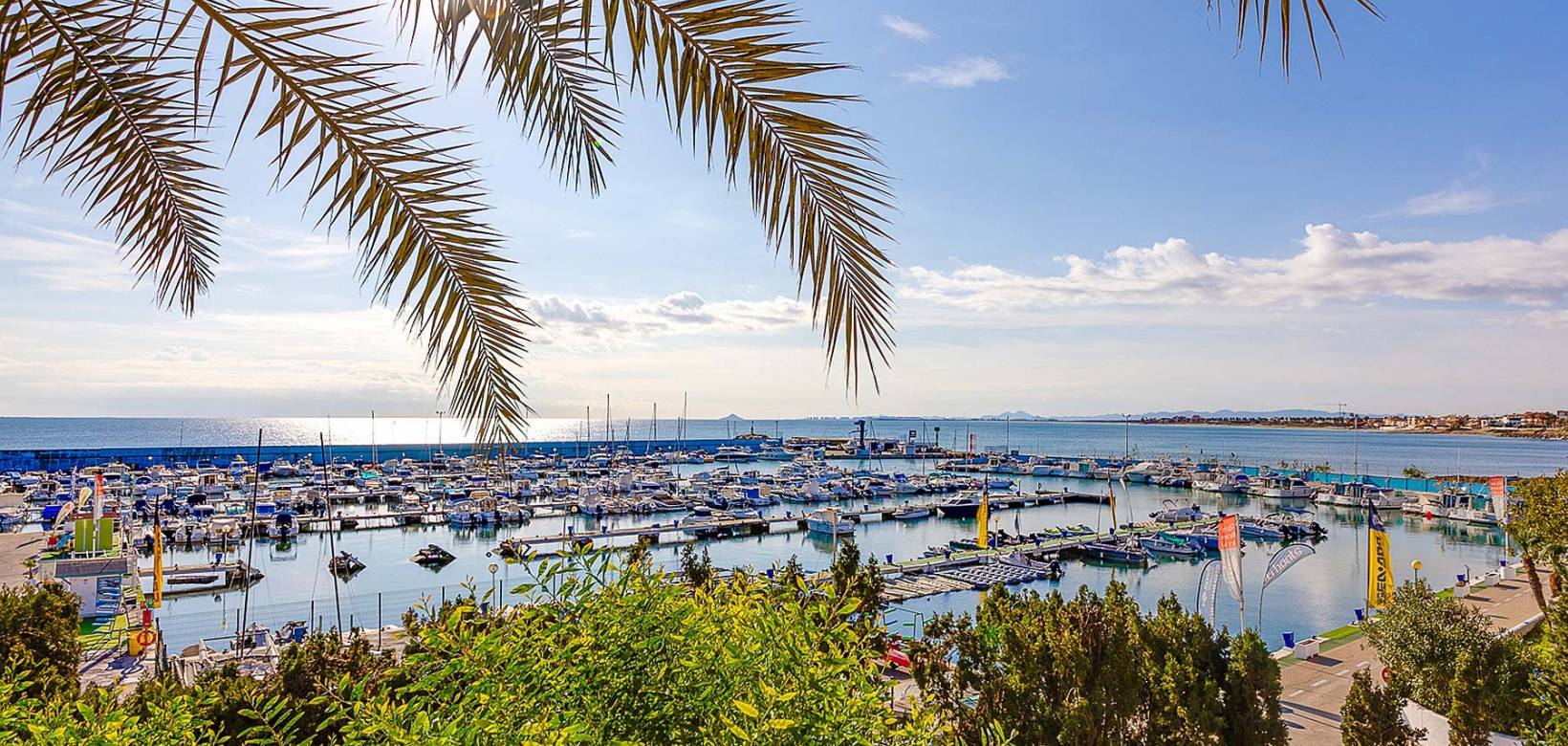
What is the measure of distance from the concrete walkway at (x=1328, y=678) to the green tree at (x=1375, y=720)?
1008mm

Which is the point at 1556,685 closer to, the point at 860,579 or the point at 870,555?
the point at 860,579

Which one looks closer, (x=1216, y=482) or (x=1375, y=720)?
(x=1375, y=720)

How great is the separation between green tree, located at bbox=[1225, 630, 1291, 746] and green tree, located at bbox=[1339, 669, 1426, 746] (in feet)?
3.19

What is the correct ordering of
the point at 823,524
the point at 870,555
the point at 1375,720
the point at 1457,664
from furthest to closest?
1. the point at 823,524
2. the point at 870,555
3. the point at 1457,664
4. the point at 1375,720

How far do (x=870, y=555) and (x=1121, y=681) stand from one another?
17.9 m

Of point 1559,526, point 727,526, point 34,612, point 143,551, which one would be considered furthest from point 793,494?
point 34,612

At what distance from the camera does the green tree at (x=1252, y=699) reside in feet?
31.8

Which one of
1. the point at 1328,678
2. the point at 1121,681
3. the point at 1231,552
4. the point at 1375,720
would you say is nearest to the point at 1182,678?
the point at 1121,681

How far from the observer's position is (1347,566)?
3278 centimetres

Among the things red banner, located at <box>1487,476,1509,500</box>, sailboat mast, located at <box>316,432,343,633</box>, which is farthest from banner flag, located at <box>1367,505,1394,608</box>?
sailboat mast, located at <box>316,432,343,633</box>

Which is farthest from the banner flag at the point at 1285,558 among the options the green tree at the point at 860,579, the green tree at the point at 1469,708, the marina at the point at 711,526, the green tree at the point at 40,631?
the green tree at the point at 40,631

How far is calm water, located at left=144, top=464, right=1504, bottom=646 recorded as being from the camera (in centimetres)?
2489

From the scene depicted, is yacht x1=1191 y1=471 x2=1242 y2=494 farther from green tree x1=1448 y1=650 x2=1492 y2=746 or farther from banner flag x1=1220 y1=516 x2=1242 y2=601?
green tree x1=1448 y1=650 x2=1492 y2=746

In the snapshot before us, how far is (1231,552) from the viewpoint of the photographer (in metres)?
15.6
